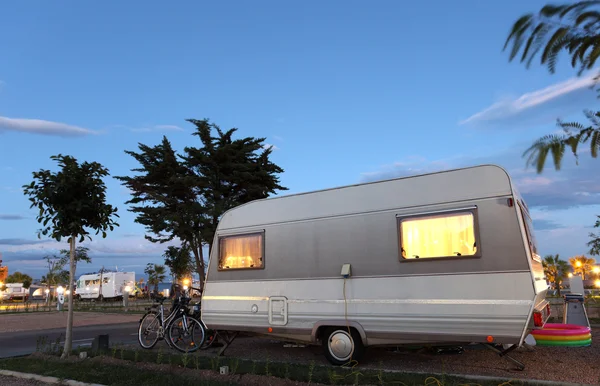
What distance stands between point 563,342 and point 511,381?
7.39 feet

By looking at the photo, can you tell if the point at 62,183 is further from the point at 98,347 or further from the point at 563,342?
the point at 563,342

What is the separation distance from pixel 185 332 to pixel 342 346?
4035mm

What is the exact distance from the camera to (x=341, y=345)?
7.31m

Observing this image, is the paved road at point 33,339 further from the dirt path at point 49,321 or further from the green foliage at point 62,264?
the green foliage at point 62,264

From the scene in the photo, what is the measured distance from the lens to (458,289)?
250 inches

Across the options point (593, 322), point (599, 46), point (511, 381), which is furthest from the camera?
point (593, 322)

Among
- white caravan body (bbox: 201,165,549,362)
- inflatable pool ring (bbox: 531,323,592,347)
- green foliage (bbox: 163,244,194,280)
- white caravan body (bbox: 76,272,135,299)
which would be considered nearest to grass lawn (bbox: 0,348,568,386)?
white caravan body (bbox: 201,165,549,362)

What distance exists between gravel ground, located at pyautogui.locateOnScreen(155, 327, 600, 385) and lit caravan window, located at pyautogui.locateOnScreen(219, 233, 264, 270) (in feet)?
6.11

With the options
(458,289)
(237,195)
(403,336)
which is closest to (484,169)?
(458,289)

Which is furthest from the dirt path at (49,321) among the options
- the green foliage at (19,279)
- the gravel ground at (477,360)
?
the green foliage at (19,279)

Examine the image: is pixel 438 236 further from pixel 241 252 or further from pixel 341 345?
pixel 241 252

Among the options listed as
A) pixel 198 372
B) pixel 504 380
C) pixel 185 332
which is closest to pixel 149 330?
pixel 185 332

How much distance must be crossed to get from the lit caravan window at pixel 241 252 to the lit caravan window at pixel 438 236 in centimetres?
288

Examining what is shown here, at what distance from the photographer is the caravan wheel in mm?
7191
